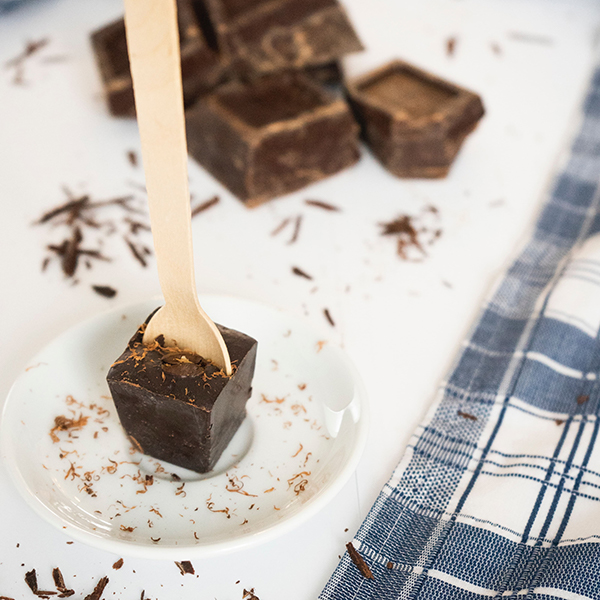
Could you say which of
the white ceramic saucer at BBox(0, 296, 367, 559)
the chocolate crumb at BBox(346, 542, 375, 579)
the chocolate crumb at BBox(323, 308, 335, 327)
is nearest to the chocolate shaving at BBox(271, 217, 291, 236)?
the chocolate crumb at BBox(323, 308, 335, 327)

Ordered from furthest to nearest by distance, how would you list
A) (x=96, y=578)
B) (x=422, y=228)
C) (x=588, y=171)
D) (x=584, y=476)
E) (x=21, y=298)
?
(x=588, y=171), (x=422, y=228), (x=21, y=298), (x=584, y=476), (x=96, y=578)

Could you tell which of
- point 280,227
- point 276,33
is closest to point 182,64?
point 276,33

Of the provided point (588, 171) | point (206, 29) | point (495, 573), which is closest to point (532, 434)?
point (495, 573)

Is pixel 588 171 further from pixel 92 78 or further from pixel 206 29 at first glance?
pixel 92 78

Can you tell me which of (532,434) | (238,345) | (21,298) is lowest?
(532,434)

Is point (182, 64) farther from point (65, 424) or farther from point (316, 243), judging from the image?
point (65, 424)

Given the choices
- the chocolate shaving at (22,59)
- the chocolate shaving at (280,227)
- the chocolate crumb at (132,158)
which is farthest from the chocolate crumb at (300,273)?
the chocolate shaving at (22,59)
